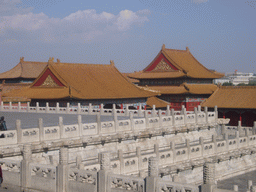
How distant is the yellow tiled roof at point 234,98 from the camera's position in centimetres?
3985

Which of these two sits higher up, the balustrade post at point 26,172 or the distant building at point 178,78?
the distant building at point 178,78

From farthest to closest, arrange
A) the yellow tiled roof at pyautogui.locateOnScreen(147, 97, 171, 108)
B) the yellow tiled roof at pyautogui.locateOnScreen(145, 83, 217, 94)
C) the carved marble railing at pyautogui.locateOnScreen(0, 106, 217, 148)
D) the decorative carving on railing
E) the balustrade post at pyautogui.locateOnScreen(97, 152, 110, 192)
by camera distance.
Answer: the yellow tiled roof at pyautogui.locateOnScreen(145, 83, 217, 94) → the yellow tiled roof at pyautogui.locateOnScreen(147, 97, 171, 108) → the carved marble railing at pyautogui.locateOnScreen(0, 106, 217, 148) → the balustrade post at pyautogui.locateOnScreen(97, 152, 110, 192) → the decorative carving on railing

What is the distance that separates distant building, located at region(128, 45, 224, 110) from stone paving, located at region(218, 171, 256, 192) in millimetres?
25366

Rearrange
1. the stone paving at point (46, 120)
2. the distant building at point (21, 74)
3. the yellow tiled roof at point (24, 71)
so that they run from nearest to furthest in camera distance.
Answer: the stone paving at point (46, 120) < the distant building at point (21, 74) < the yellow tiled roof at point (24, 71)

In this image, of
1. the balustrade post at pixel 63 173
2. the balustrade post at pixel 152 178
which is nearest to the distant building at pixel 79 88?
the balustrade post at pixel 63 173

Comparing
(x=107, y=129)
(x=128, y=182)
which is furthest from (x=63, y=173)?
(x=107, y=129)

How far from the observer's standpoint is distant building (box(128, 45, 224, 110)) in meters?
50.2

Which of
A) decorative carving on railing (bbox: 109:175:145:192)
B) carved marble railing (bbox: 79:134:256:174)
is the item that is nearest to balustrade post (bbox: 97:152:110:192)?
decorative carving on railing (bbox: 109:175:145:192)

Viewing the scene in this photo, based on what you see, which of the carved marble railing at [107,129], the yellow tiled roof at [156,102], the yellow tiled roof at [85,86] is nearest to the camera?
the carved marble railing at [107,129]

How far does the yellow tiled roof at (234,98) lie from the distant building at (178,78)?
242 inches

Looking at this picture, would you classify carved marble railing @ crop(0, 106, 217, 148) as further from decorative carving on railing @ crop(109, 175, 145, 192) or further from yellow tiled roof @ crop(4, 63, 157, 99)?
yellow tiled roof @ crop(4, 63, 157, 99)

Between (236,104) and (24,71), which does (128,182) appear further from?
(24,71)

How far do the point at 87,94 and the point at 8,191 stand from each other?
24.4 metres

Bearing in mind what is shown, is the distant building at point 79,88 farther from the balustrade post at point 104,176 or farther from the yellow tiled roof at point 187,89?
the balustrade post at point 104,176
